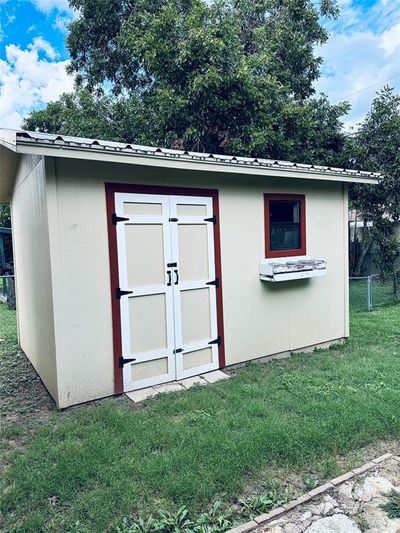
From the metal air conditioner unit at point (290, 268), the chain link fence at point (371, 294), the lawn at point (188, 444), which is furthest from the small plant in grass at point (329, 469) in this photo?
the chain link fence at point (371, 294)

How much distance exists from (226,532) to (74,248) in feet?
8.05

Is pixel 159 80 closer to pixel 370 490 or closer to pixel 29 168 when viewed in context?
pixel 29 168

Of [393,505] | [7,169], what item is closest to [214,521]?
[393,505]

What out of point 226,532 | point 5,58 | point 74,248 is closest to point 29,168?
point 74,248

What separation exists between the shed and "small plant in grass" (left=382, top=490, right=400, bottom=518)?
7.59 ft

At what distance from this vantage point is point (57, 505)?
209cm

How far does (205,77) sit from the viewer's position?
7.16 meters

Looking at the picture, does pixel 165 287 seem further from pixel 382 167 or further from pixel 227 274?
pixel 382 167

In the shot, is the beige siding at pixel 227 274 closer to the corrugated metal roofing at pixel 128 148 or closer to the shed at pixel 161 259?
the shed at pixel 161 259

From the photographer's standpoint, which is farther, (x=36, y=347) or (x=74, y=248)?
(x=36, y=347)

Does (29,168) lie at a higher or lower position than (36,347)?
higher

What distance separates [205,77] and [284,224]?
3943 mm

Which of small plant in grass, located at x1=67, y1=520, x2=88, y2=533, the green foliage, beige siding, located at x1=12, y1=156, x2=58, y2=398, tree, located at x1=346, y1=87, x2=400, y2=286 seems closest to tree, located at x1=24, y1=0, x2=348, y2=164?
tree, located at x1=346, y1=87, x2=400, y2=286

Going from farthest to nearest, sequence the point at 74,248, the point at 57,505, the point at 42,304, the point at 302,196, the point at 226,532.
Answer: the point at 302,196 → the point at 42,304 → the point at 74,248 → the point at 57,505 → the point at 226,532
